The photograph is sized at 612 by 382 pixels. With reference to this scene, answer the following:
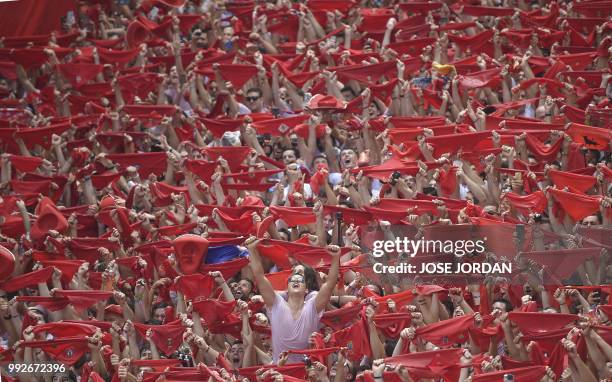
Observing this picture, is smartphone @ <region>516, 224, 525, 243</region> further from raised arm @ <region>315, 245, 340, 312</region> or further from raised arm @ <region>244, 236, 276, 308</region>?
raised arm @ <region>244, 236, 276, 308</region>

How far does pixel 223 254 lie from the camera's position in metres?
11.6

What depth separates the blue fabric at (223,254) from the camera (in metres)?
11.6

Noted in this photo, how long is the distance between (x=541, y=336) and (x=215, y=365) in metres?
2.12

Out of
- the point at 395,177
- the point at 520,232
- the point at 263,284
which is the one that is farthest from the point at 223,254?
the point at 520,232

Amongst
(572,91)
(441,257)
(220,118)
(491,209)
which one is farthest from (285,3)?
(441,257)

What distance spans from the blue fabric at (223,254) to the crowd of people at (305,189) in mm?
23

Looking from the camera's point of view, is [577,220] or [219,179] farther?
[219,179]

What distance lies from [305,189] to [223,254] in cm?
125

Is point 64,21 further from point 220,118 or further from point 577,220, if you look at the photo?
point 577,220

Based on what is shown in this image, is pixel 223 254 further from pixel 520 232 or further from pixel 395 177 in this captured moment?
pixel 520 232

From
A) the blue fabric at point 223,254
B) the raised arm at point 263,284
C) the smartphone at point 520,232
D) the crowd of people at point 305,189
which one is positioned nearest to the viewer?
the crowd of people at point 305,189

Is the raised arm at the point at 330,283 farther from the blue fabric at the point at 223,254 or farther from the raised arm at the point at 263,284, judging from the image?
the blue fabric at the point at 223,254

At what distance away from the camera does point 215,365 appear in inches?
412

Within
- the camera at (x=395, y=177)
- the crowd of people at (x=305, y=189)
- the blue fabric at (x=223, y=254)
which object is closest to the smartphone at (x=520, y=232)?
the crowd of people at (x=305, y=189)
